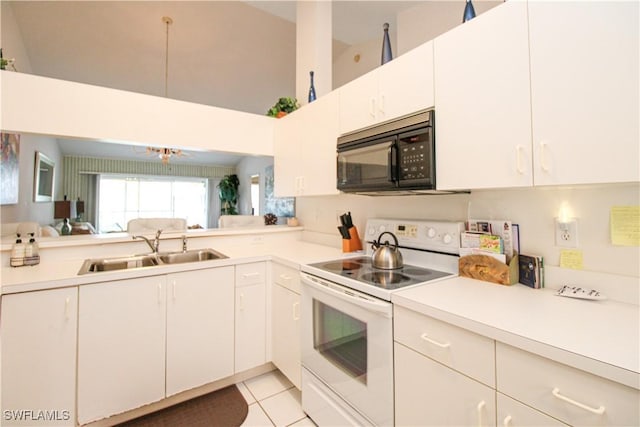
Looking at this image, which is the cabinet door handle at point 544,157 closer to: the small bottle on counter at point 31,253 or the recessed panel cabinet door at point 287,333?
the recessed panel cabinet door at point 287,333

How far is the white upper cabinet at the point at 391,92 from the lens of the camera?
1.38 m

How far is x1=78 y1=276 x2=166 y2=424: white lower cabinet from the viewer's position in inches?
57.1

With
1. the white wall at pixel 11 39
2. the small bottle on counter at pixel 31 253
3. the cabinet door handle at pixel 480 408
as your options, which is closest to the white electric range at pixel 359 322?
the cabinet door handle at pixel 480 408

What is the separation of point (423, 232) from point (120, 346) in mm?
1810

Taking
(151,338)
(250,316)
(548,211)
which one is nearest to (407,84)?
(548,211)

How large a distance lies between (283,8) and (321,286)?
10.5 ft

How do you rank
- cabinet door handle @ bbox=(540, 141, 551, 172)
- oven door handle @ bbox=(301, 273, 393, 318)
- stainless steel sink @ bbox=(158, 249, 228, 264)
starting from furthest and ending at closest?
stainless steel sink @ bbox=(158, 249, 228, 264)
oven door handle @ bbox=(301, 273, 393, 318)
cabinet door handle @ bbox=(540, 141, 551, 172)

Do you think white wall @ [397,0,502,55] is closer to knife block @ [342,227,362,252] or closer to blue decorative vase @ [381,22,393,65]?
blue decorative vase @ [381,22,393,65]

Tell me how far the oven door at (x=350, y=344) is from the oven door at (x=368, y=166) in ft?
1.97

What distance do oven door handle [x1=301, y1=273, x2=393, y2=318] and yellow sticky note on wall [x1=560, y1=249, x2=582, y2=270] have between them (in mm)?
774

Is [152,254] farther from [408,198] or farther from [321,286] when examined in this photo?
[408,198]

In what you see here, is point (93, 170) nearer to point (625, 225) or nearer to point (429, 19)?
point (429, 19)

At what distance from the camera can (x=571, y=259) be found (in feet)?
3.85

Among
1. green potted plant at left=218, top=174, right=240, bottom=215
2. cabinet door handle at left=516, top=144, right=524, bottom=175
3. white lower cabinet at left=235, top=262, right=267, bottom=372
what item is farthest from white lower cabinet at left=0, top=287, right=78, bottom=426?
green potted plant at left=218, top=174, right=240, bottom=215
